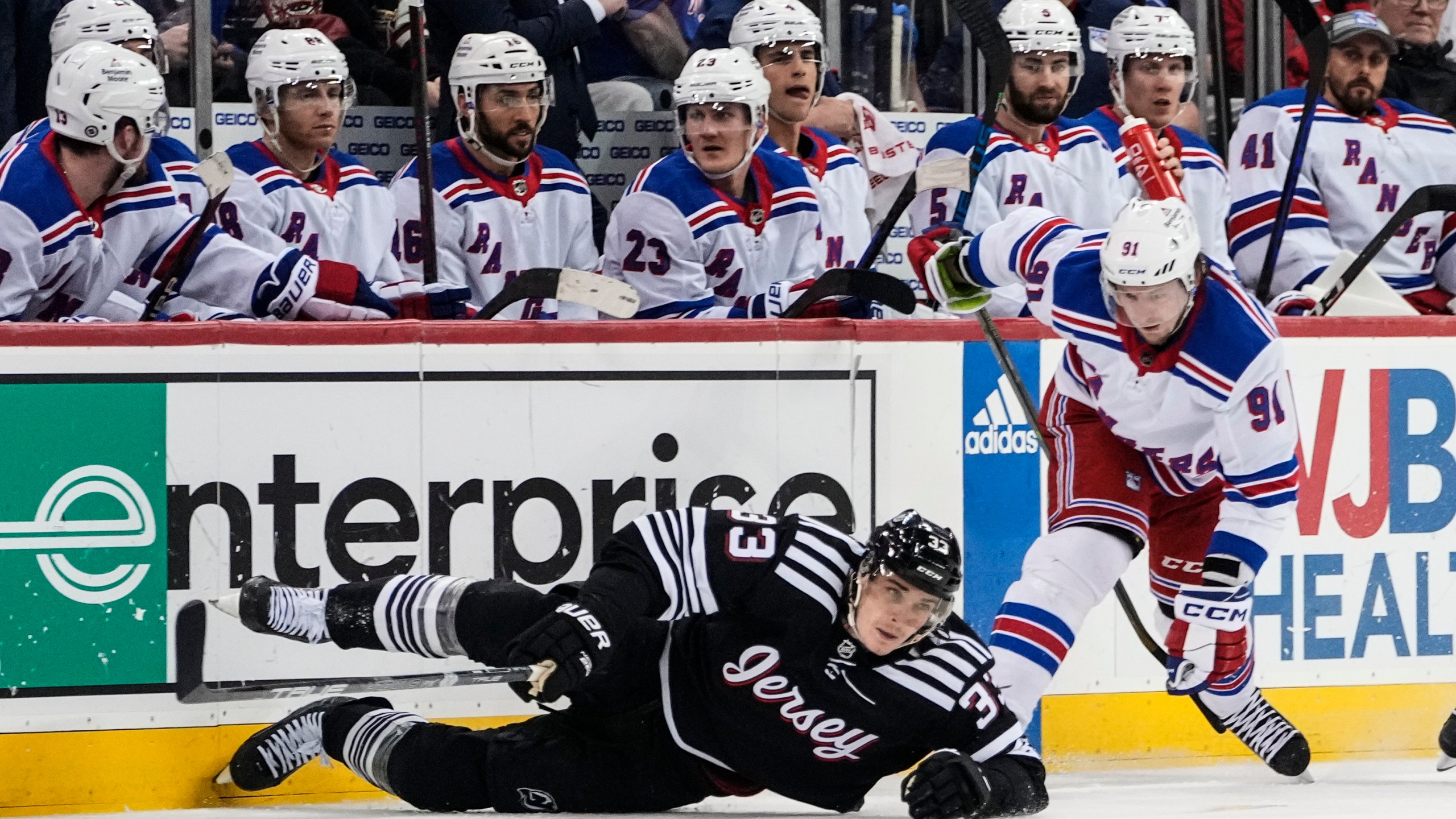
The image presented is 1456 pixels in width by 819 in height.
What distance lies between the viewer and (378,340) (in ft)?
12.9

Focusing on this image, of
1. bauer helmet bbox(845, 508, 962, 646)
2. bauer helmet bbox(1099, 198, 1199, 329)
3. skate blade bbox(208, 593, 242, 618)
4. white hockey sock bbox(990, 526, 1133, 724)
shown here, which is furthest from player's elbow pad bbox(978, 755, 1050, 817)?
skate blade bbox(208, 593, 242, 618)

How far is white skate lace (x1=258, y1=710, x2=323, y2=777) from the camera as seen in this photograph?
3.76m

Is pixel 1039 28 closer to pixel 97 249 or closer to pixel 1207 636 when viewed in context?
pixel 1207 636

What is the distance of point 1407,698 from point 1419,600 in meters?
0.21

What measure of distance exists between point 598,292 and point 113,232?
95 cm

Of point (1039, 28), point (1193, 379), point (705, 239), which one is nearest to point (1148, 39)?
point (1039, 28)

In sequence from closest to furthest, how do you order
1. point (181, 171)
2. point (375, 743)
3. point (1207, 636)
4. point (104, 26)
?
point (375, 743) < point (1207, 636) < point (181, 171) < point (104, 26)

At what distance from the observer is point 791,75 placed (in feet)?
16.7

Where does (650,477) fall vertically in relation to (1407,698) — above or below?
above

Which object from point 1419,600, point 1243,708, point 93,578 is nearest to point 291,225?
point 93,578

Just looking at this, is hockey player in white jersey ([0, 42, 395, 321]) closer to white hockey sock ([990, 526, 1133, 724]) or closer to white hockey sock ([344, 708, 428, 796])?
white hockey sock ([344, 708, 428, 796])

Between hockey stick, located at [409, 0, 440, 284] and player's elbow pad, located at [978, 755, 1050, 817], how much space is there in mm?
1834

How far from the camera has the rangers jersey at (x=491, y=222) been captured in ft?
15.7

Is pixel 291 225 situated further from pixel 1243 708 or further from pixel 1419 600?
pixel 1419 600
